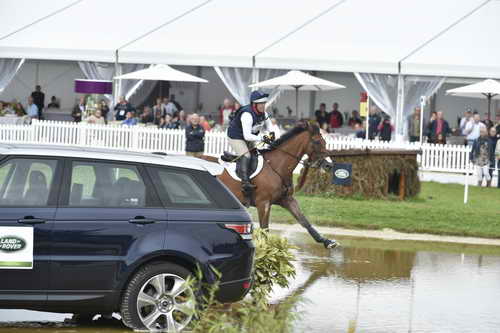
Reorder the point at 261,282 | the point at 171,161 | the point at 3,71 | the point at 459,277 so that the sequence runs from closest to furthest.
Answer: the point at 171,161 → the point at 261,282 → the point at 459,277 → the point at 3,71

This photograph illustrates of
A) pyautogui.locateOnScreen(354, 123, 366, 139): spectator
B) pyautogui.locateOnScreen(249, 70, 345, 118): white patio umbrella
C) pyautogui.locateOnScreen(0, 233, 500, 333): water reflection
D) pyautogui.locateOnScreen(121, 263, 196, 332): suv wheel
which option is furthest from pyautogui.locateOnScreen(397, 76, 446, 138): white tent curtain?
pyautogui.locateOnScreen(121, 263, 196, 332): suv wheel

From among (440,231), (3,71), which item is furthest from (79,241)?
(3,71)

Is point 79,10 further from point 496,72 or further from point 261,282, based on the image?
point 261,282

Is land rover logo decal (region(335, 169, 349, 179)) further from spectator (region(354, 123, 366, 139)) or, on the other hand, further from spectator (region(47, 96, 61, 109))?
spectator (region(47, 96, 61, 109))

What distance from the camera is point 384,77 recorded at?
1271 inches

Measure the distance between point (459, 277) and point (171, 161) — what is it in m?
5.72

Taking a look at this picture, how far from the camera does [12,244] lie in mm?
9148

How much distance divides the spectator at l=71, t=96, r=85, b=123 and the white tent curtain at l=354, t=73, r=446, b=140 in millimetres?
8800

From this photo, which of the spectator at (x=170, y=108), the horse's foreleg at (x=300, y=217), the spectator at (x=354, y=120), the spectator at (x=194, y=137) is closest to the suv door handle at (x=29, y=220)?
the horse's foreleg at (x=300, y=217)

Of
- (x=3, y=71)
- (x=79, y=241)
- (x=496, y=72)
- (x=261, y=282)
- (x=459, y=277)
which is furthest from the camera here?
(x=3, y=71)

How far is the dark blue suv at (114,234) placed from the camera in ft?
30.2

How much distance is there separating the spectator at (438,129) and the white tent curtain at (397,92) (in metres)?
0.91

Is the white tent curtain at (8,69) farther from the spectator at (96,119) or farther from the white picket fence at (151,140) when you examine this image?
the spectator at (96,119)

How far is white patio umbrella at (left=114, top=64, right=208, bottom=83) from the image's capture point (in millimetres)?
32375
